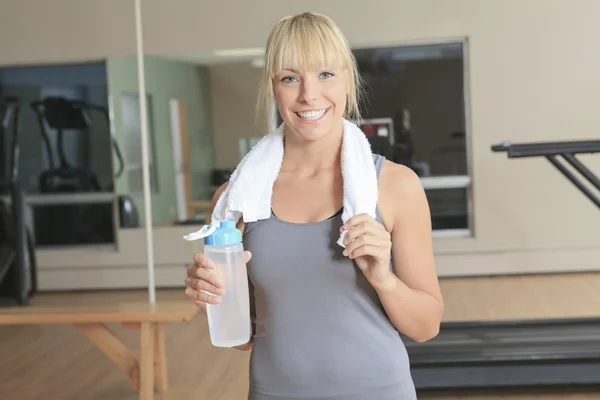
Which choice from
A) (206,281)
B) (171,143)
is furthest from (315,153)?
(171,143)

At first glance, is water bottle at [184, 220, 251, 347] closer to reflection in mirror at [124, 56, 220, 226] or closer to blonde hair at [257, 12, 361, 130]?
blonde hair at [257, 12, 361, 130]

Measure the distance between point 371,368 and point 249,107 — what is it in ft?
19.2

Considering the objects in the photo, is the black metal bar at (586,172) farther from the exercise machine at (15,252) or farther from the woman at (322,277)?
the exercise machine at (15,252)

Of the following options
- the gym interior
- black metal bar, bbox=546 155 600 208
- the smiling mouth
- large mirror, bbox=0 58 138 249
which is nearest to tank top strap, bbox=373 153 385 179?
the smiling mouth

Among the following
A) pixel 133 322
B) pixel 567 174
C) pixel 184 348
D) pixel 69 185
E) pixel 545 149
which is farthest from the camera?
pixel 69 185

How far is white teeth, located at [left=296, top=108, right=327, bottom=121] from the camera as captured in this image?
1206 millimetres

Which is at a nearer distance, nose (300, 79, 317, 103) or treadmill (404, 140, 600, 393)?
nose (300, 79, 317, 103)

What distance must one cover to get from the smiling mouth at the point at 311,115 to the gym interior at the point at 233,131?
3992 mm

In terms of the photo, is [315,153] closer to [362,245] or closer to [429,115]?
[362,245]

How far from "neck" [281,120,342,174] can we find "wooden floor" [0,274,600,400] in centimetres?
251

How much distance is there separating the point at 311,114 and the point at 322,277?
0.86 feet

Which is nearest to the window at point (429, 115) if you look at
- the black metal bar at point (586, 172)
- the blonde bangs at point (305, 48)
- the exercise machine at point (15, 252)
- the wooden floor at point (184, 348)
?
the wooden floor at point (184, 348)

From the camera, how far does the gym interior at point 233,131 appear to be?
6105 mm

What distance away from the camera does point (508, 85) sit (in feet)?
20.4
